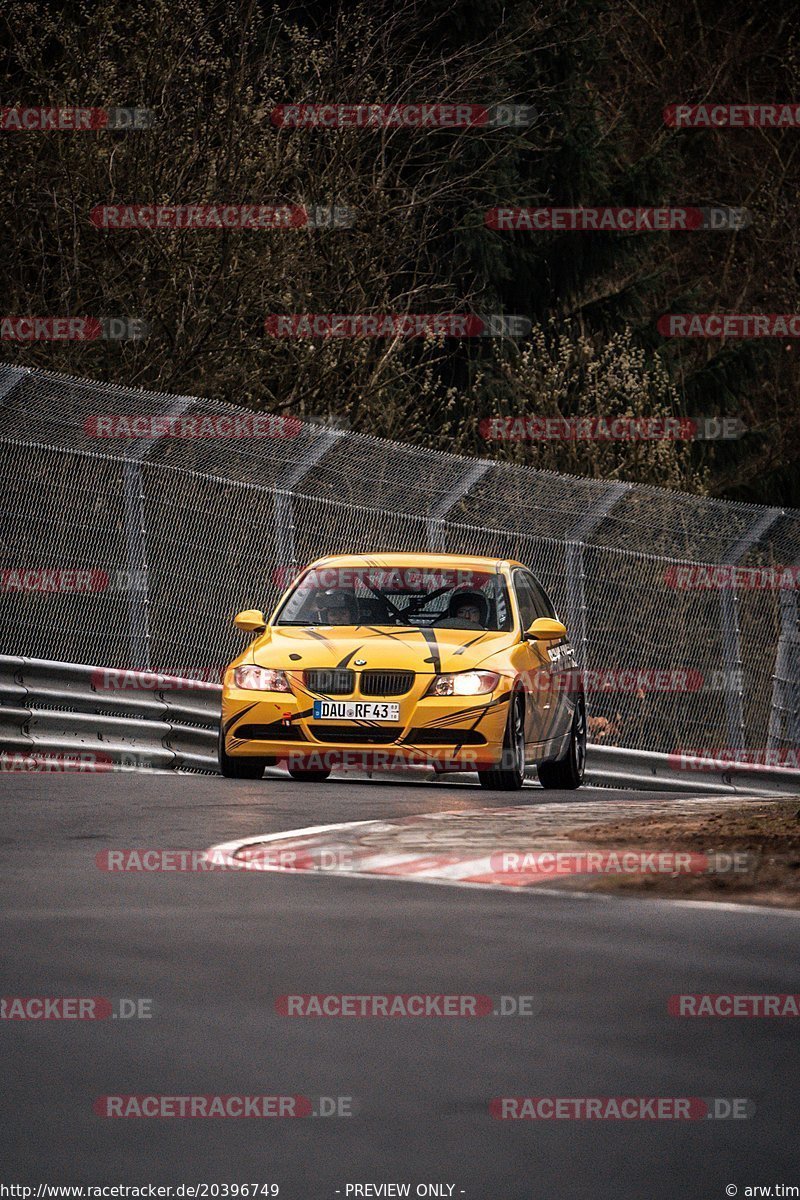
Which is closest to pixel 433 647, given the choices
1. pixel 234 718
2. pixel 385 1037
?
pixel 234 718

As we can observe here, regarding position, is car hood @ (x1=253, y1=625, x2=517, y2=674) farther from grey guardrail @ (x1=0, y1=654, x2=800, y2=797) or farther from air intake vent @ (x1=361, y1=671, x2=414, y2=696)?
grey guardrail @ (x1=0, y1=654, x2=800, y2=797)

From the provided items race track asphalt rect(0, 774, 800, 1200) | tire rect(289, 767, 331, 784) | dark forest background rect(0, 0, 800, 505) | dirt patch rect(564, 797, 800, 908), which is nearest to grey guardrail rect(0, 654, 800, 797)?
tire rect(289, 767, 331, 784)

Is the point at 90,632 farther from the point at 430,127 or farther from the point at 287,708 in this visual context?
the point at 430,127

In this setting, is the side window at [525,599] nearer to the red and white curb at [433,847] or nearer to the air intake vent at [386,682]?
the air intake vent at [386,682]

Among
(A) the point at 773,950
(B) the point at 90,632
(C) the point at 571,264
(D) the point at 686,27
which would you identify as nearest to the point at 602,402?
(C) the point at 571,264

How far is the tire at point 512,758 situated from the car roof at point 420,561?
1474mm

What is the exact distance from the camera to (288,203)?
28312mm

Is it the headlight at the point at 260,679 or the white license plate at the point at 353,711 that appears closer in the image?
the white license plate at the point at 353,711

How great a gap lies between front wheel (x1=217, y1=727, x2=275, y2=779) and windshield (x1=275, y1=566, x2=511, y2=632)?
3.48ft

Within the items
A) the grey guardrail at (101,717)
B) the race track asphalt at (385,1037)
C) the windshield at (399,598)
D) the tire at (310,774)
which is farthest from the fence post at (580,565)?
the race track asphalt at (385,1037)

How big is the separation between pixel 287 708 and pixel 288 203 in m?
12.4

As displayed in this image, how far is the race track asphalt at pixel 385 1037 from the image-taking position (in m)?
6.09

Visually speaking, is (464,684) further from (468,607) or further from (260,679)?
(260,679)

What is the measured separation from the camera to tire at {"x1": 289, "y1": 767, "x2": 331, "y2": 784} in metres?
17.8
